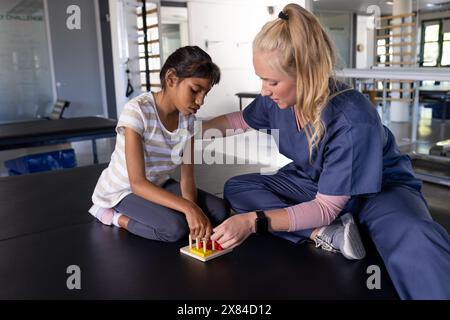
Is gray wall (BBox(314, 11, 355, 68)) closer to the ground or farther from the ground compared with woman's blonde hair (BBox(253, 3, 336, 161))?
farther from the ground

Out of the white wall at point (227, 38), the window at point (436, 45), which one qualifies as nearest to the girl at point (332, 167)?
the white wall at point (227, 38)

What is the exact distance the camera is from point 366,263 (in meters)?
1.15

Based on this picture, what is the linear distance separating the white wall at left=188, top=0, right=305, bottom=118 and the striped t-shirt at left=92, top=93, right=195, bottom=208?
631cm

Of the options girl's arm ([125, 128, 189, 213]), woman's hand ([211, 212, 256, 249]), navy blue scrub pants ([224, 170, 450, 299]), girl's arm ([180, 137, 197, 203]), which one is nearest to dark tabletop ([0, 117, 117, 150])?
girl's arm ([180, 137, 197, 203])

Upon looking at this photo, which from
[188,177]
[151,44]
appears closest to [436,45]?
[151,44]

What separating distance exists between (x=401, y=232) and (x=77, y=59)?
5.66 meters

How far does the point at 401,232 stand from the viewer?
107 centimetres

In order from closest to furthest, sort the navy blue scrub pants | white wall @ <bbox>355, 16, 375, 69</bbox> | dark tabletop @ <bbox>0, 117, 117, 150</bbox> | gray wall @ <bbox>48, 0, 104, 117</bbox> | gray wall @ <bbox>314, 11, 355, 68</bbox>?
the navy blue scrub pants < dark tabletop @ <bbox>0, 117, 117, 150</bbox> < gray wall @ <bbox>48, 0, 104, 117</bbox> < gray wall @ <bbox>314, 11, 355, 68</bbox> < white wall @ <bbox>355, 16, 375, 69</bbox>

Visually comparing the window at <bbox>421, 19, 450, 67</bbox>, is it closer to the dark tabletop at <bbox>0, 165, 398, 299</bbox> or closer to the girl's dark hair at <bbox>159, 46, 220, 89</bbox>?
the girl's dark hair at <bbox>159, 46, 220, 89</bbox>

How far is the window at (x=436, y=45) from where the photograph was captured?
8.71m

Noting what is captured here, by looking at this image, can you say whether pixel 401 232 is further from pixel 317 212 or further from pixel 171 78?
pixel 171 78

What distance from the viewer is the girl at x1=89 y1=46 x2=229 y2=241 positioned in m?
1.35
